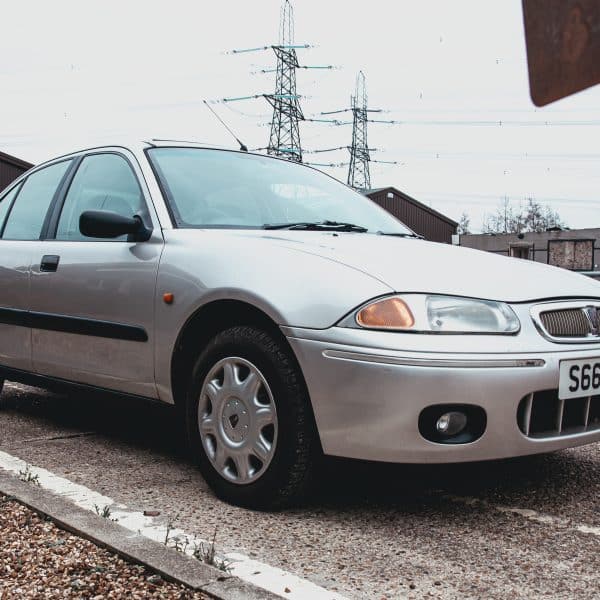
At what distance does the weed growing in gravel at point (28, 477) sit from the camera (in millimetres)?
3445

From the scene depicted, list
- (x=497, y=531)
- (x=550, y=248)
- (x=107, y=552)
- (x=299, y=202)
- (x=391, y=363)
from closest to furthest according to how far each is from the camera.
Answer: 1. (x=107, y=552)
2. (x=391, y=363)
3. (x=497, y=531)
4. (x=299, y=202)
5. (x=550, y=248)

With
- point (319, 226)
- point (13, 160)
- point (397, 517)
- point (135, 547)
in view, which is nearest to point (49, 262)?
point (319, 226)

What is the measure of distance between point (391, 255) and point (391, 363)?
1.99 ft

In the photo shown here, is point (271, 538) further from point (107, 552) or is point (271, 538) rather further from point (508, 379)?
point (508, 379)

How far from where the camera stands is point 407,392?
9.23 feet

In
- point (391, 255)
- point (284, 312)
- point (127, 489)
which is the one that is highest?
point (391, 255)

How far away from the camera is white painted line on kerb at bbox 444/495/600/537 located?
306 centimetres

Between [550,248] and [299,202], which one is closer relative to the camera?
[299,202]

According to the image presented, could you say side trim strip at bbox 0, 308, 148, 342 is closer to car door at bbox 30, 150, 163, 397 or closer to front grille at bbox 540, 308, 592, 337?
car door at bbox 30, 150, 163, 397

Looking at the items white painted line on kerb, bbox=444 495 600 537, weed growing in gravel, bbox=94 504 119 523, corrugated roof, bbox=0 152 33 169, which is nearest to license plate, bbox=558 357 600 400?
white painted line on kerb, bbox=444 495 600 537

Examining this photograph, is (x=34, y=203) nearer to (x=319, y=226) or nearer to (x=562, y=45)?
(x=319, y=226)

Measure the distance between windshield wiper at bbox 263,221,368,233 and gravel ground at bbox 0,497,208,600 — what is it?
5.33 ft

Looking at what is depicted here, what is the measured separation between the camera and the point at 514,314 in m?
2.99

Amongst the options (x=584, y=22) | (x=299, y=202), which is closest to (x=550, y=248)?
(x=299, y=202)
